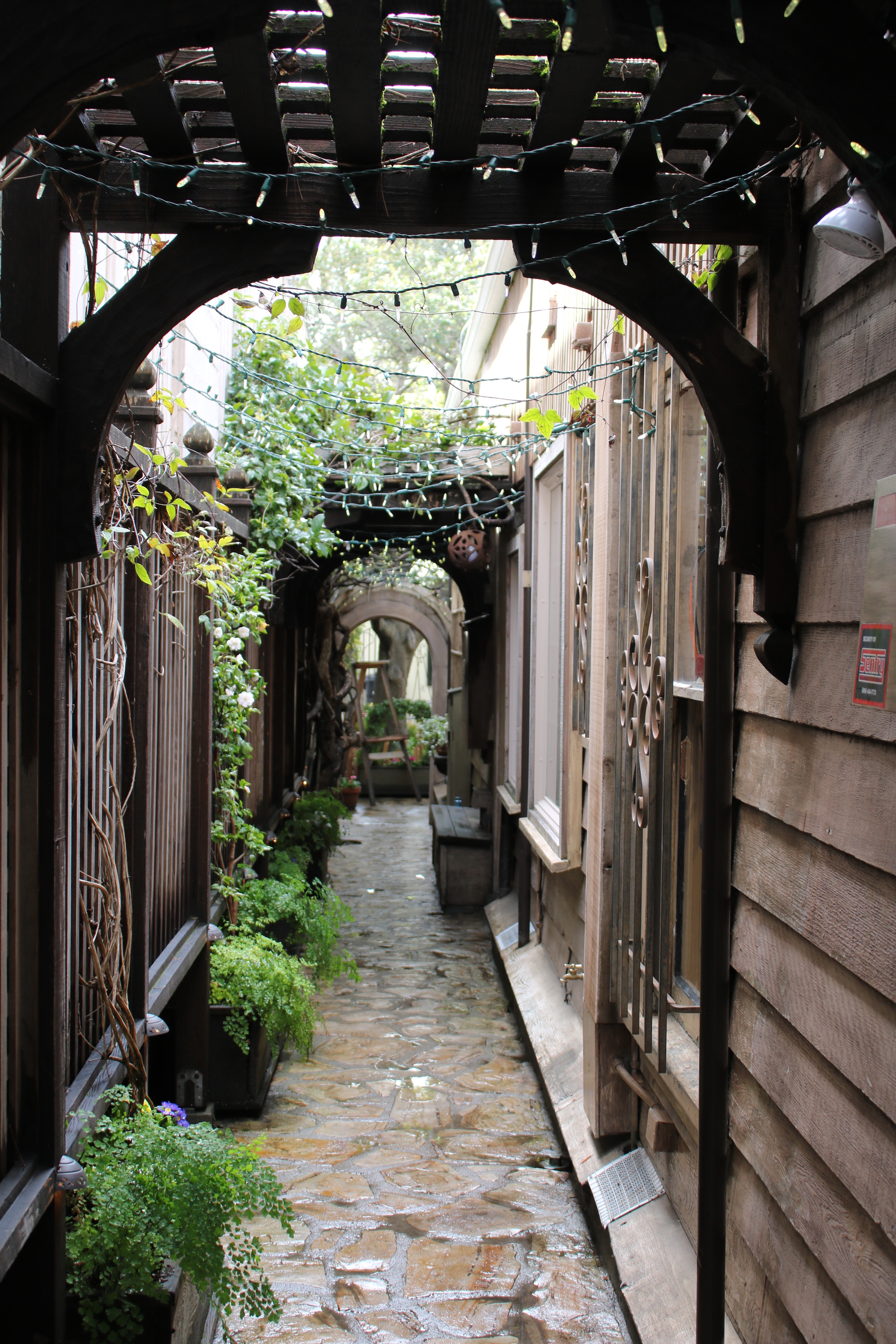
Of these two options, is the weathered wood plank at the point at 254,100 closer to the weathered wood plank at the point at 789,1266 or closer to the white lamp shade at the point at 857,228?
the white lamp shade at the point at 857,228

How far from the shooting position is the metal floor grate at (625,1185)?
11.3ft

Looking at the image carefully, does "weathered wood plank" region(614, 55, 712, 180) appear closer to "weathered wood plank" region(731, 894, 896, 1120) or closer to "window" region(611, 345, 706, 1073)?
"window" region(611, 345, 706, 1073)

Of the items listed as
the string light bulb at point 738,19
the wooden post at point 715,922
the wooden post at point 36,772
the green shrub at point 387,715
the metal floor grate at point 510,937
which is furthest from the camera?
the green shrub at point 387,715

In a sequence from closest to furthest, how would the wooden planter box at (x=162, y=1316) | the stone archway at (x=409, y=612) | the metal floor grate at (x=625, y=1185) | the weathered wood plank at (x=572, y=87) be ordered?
the weathered wood plank at (x=572, y=87), the wooden planter box at (x=162, y=1316), the metal floor grate at (x=625, y=1185), the stone archway at (x=409, y=612)

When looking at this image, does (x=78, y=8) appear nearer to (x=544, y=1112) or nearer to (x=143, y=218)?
(x=143, y=218)

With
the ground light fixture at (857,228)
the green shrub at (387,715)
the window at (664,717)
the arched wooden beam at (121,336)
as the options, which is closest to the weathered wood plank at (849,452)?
the ground light fixture at (857,228)

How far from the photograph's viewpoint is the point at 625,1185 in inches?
140

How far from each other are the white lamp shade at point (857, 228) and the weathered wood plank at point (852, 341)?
112mm

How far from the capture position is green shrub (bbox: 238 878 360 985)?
520 centimetres

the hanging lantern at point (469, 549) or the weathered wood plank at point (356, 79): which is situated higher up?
the weathered wood plank at point (356, 79)

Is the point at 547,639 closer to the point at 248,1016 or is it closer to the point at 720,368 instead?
the point at 248,1016

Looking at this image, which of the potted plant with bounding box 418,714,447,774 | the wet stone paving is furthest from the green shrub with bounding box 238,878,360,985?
the potted plant with bounding box 418,714,447,774

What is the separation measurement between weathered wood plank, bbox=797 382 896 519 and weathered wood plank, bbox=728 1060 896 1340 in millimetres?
1300

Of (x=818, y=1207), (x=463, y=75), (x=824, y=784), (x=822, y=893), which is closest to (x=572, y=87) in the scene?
(x=463, y=75)
